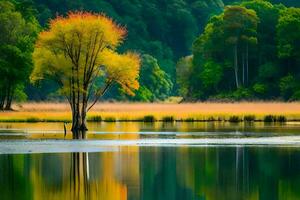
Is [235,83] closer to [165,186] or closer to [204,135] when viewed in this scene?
[204,135]

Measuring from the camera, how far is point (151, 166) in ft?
110

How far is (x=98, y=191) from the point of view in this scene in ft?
87.2

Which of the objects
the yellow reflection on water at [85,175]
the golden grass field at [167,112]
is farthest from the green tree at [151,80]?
the yellow reflection on water at [85,175]

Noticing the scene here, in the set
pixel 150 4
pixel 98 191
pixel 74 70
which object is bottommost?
pixel 98 191

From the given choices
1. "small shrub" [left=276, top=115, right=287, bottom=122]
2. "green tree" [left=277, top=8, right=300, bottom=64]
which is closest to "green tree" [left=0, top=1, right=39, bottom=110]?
"small shrub" [left=276, top=115, right=287, bottom=122]

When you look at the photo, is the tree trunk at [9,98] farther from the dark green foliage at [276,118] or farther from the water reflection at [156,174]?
the water reflection at [156,174]

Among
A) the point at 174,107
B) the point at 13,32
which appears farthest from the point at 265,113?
the point at 13,32

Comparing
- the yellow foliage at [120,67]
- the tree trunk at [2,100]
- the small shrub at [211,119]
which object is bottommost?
the small shrub at [211,119]

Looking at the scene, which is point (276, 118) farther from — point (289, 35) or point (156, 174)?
point (156, 174)

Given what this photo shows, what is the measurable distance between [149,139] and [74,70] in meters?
12.9

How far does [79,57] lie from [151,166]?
90.7 feet

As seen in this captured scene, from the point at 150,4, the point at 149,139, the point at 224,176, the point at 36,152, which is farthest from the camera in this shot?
the point at 150,4

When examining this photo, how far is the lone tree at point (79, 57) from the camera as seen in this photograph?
59.4 metres

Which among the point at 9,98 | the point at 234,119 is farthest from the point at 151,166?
the point at 9,98
